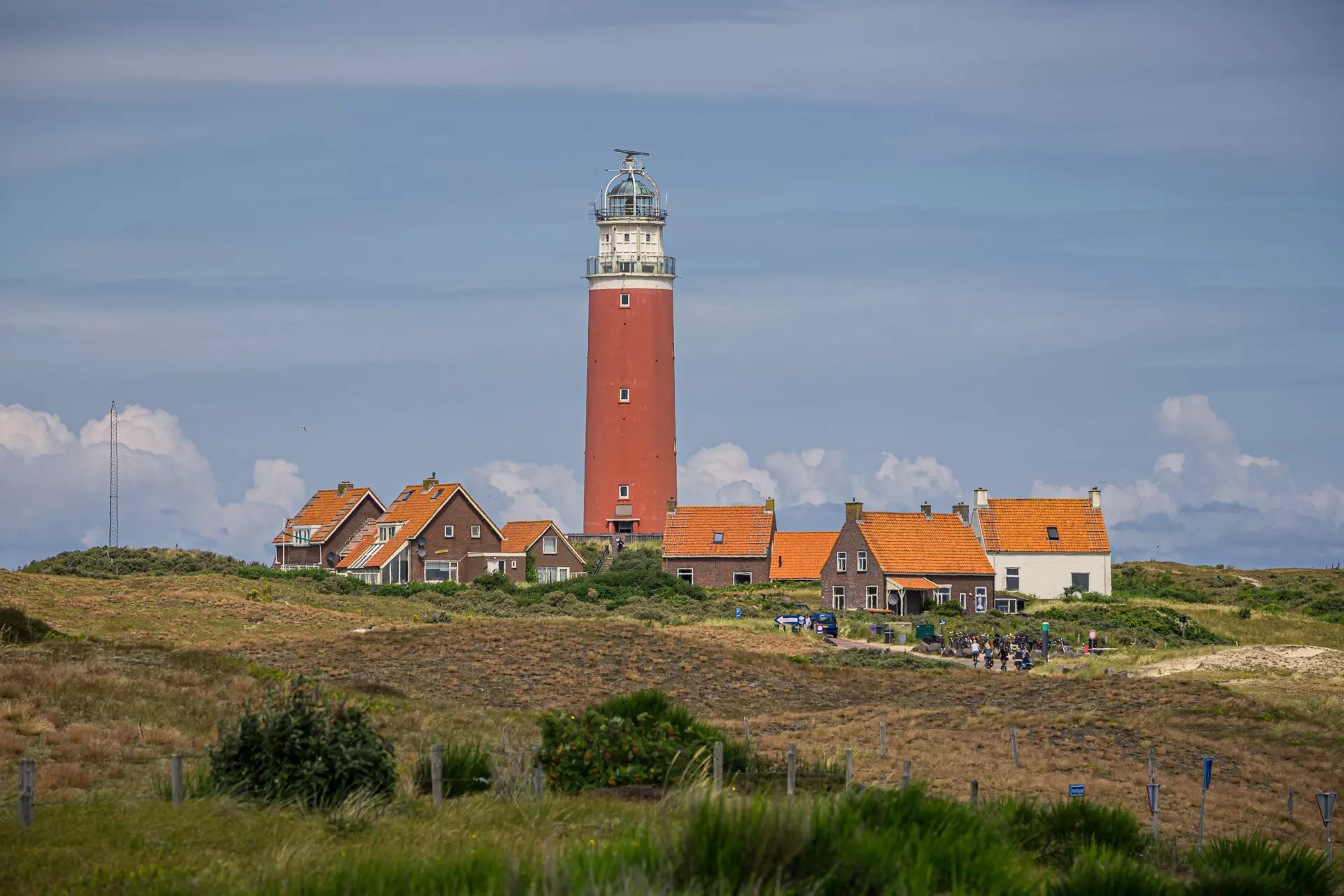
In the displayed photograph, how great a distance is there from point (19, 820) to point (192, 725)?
9577mm

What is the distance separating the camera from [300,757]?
13.6m

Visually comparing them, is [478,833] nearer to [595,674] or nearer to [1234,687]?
[595,674]

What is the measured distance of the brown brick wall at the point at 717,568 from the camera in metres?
67.1

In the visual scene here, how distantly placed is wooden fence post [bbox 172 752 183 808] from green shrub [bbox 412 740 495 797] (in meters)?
2.63

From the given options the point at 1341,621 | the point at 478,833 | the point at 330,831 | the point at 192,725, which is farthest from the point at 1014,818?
the point at 1341,621

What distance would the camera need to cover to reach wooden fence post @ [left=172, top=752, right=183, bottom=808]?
499 inches

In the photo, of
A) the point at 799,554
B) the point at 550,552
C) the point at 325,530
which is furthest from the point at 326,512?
the point at 799,554

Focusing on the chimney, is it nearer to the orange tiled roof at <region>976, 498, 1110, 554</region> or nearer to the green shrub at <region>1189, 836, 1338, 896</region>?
the orange tiled roof at <region>976, 498, 1110, 554</region>


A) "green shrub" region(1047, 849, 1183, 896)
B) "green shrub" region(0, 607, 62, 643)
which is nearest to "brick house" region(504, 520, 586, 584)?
"green shrub" region(0, 607, 62, 643)

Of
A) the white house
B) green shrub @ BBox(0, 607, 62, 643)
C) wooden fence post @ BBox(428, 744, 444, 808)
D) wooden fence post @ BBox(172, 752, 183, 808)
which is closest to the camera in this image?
wooden fence post @ BBox(172, 752, 183, 808)

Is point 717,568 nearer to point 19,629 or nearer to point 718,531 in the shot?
point 718,531

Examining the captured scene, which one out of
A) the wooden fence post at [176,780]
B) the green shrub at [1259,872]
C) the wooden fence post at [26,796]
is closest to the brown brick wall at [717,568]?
the wooden fence post at [176,780]

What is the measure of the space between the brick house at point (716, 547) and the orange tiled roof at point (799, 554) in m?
0.90

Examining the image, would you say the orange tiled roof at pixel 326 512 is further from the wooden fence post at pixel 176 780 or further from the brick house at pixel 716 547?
the wooden fence post at pixel 176 780
